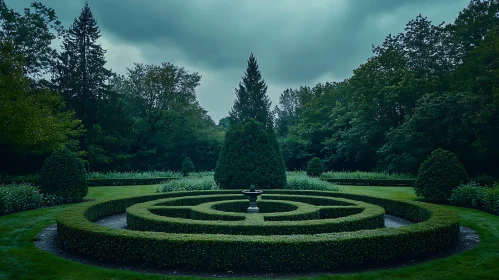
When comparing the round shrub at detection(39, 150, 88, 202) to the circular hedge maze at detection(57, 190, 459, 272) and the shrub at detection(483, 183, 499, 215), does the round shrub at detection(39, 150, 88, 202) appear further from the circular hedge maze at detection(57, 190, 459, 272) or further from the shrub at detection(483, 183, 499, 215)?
the shrub at detection(483, 183, 499, 215)

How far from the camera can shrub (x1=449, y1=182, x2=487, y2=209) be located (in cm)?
1422

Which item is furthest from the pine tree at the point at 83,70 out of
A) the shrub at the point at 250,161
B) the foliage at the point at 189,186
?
the shrub at the point at 250,161

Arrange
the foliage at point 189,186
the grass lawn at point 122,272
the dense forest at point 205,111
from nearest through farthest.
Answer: the grass lawn at point 122,272 → the foliage at point 189,186 → the dense forest at point 205,111

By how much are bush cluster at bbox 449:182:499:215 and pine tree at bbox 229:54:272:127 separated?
3277 cm

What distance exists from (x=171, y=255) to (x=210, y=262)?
2.85 ft

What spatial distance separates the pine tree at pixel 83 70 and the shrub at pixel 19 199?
2214cm

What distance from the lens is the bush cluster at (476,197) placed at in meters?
13.2

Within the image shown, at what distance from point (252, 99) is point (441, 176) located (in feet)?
114

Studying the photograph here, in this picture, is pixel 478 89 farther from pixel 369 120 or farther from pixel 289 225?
pixel 289 225

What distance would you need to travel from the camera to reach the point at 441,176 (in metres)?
15.3

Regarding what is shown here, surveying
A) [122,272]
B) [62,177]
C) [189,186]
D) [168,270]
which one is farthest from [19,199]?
[168,270]

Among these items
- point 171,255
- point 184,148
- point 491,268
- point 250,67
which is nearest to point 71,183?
point 171,255

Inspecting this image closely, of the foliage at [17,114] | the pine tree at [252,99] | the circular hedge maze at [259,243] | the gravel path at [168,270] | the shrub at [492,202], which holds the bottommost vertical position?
the gravel path at [168,270]

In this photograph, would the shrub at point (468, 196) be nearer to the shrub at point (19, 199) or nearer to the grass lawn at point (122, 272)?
the grass lawn at point (122, 272)
